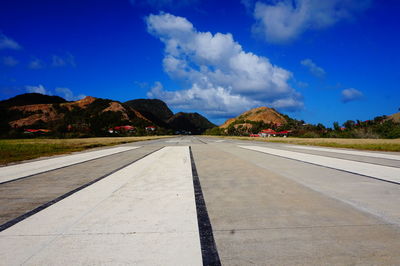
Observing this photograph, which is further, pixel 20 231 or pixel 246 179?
pixel 246 179

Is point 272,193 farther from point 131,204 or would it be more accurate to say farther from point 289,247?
point 131,204

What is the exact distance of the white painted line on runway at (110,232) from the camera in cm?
238

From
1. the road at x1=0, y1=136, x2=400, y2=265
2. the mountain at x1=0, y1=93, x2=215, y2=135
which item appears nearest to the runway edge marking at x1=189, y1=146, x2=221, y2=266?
the road at x1=0, y1=136, x2=400, y2=265

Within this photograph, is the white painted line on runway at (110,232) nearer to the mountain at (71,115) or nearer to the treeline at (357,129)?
the treeline at (357,129)

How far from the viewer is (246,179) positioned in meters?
6.33

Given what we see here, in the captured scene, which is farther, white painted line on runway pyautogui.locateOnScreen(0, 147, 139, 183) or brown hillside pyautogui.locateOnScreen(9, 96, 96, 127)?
brown hillside pyautogui.locateOnScreen(9, 96, 96, 127)

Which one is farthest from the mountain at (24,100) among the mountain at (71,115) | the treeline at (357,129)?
the treeline at (357,129)

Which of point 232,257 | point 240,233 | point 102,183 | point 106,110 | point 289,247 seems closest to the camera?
point 232,257

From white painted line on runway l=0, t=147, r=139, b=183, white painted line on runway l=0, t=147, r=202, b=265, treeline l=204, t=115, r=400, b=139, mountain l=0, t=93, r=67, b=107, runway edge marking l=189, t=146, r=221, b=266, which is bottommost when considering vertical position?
white painted line on runway l=0, t=147, r=139, b=183


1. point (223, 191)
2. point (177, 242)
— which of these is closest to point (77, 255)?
point (177, 242)

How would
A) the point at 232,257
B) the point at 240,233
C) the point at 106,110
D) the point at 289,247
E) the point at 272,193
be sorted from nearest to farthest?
the point at 232,257, the point at 289,247, the point at 240,233, the point at 272,193, the point at 106,110

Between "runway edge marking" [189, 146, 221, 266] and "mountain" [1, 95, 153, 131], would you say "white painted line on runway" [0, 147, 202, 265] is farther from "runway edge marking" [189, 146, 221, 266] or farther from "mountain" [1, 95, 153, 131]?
"mountain" [1, 95, 153, 131]

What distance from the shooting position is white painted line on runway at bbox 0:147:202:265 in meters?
2.38

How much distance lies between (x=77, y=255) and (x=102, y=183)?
3.76m
